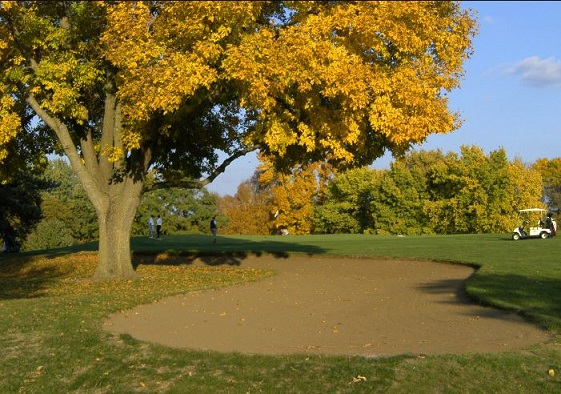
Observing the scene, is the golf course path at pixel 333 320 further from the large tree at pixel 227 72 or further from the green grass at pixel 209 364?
the large tree at pixel 227 72

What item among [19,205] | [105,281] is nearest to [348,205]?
[19,205]

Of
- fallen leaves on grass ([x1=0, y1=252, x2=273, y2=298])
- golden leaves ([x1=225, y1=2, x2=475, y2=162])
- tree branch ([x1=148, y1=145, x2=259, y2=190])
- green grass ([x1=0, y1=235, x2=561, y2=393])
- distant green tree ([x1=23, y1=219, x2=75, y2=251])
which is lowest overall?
green grass ([x1=0, y1=235, x2=561, y2=393])

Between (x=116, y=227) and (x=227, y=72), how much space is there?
23.5 ft

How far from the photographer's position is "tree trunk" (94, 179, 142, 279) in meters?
19.6

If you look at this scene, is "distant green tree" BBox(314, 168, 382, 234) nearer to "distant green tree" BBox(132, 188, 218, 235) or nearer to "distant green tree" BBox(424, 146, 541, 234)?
"distant green tree" BBox(424, 146, 541, 234)

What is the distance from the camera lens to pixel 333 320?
468 inches

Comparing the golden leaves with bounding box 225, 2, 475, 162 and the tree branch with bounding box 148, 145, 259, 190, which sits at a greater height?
the golden leaves with bounding box 225, 2, 475, 162

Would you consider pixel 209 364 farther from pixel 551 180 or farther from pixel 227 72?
pixel 551 180

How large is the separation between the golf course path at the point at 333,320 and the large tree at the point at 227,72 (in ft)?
12.0

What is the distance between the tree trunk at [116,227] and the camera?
19.6 meters

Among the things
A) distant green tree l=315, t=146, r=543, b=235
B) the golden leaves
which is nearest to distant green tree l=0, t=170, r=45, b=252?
the golden leaves

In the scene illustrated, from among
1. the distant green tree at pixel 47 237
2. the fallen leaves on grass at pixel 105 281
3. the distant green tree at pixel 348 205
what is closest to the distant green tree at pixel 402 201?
the distant green tree at pixel 348 205

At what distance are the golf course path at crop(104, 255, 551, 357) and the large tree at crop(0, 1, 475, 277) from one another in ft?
12.0

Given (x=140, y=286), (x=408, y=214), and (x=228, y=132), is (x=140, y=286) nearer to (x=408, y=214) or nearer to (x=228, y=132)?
A: (x=228, y=132)
